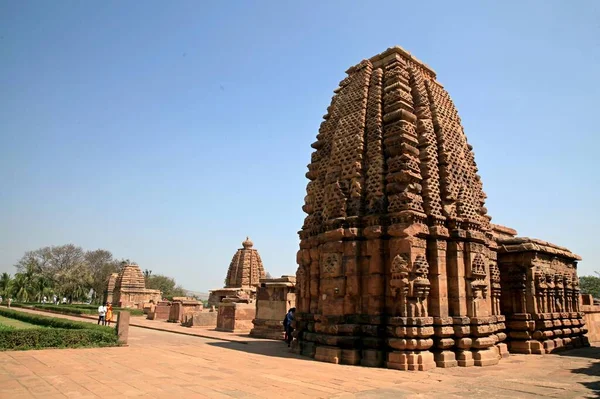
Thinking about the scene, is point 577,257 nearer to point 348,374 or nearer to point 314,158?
point 314,158

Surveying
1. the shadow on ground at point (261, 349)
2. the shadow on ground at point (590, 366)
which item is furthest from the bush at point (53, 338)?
the shadow on ground at point (590, 366)

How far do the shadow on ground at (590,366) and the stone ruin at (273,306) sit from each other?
28.7 feet

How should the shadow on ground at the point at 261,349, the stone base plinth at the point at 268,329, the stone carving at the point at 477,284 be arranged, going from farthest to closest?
the stone base plinth at the point at 268,329, the shadow on ground at the point at 261,349, the stone carving at the point at 477,284

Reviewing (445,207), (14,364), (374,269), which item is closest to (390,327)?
(374,269)

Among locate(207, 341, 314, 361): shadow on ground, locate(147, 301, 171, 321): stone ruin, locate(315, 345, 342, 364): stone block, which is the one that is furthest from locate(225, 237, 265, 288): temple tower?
locate(315, 345, 342, 364): stone block

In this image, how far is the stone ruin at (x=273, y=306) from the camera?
15602 millimetres

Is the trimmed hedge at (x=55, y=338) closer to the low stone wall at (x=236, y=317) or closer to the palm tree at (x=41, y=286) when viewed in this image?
the low stone wall at (x=236, y=317)

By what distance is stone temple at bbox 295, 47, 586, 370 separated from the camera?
873 centimetres

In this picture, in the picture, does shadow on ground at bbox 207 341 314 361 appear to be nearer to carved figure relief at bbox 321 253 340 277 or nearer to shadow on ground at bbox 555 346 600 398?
carved figure relief at bbox 321 253 340 277

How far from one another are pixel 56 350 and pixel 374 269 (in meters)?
7.90

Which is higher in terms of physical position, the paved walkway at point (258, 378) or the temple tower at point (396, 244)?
the temple tower at point (396, 244)

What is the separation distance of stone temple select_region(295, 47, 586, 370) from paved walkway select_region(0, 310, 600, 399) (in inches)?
28.3

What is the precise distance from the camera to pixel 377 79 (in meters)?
11.1

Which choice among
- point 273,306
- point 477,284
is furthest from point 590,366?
point 273,306
